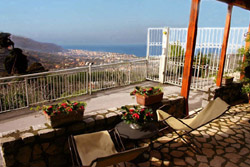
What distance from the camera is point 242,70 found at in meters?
4.86

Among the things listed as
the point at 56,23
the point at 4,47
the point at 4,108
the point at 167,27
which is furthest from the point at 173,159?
the point at 56,23

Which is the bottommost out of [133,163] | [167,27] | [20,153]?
[133,163]

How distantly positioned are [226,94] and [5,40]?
29.3 ft

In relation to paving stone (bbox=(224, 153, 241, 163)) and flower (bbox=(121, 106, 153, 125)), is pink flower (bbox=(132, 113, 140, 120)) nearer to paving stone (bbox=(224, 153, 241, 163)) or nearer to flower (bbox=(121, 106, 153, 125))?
flower (bbox=(121, 106, 153, 125))

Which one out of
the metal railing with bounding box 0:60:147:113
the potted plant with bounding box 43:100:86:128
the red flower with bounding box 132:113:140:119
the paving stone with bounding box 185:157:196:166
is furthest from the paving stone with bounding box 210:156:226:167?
the metal railing with bounding box 0:60:147:113

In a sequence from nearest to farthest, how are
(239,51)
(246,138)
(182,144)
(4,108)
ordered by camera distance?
1. (182,144)
2. (246,138)
3. (4,108)
4. (239,51)

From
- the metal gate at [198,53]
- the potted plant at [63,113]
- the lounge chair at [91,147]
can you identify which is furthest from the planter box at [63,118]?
the metal gate at [198,53]

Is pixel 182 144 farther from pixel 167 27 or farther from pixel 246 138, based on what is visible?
pixel 167 27

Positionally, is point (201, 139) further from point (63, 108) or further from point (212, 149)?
point (63, 108)

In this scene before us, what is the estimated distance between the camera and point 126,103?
473 centimetres

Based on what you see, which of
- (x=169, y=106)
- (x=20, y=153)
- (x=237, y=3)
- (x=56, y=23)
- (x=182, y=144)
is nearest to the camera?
(x=20, y=153)

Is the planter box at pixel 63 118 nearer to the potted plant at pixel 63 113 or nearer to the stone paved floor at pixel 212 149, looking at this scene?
the potted plant at pixel 63 113

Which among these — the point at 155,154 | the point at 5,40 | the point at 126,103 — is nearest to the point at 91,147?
the point at 155,154

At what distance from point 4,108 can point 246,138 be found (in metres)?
4.99
